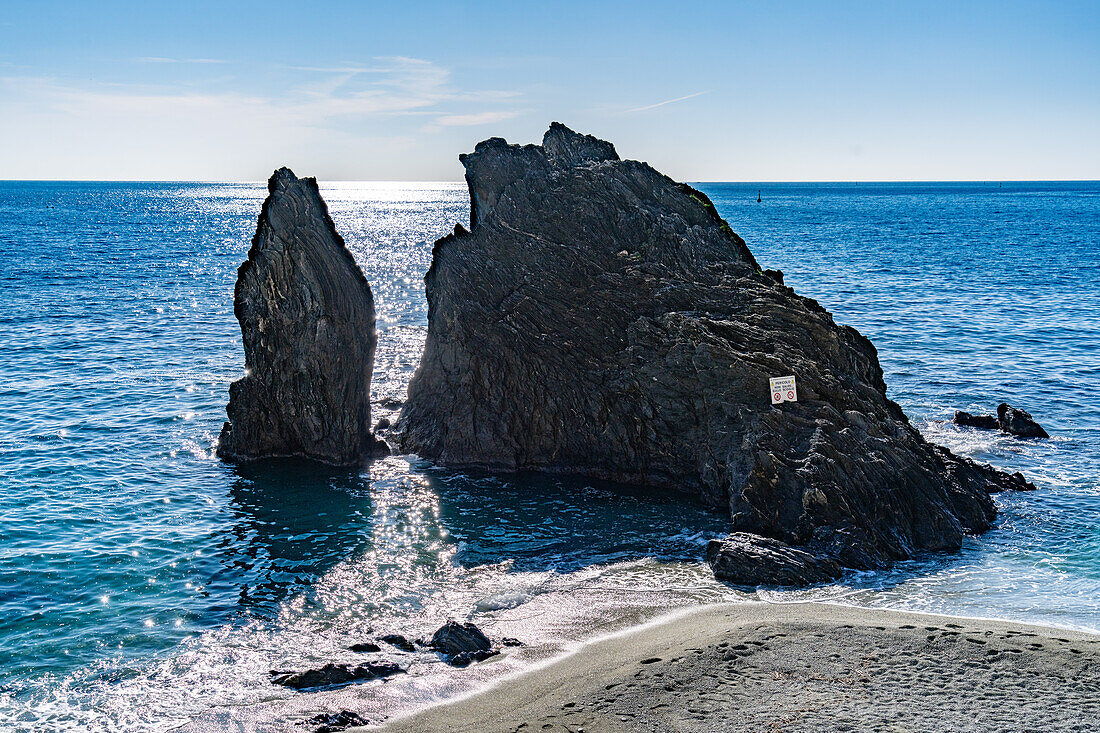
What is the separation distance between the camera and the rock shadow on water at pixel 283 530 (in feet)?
68.9

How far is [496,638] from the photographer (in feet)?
59.2

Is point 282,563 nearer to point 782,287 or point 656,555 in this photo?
point 656,555

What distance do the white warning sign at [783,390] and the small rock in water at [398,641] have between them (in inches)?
505

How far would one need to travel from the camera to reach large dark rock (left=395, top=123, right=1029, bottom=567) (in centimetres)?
2327

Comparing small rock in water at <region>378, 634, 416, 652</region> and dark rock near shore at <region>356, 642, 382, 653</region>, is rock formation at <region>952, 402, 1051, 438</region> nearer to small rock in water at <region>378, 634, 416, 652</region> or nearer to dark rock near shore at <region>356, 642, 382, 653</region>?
small rock in water at <region>378, 634, 416, 652</region>

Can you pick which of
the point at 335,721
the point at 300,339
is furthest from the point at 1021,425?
the point at 335,721

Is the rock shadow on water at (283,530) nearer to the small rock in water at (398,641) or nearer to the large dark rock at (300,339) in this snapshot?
the large dark rock at (300,339)

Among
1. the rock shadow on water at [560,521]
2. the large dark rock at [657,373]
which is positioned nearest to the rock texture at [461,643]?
the rock shadow on water at [560,521]

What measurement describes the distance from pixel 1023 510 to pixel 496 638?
16.5 metres

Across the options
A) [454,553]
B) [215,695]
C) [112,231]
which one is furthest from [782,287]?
[112,231]

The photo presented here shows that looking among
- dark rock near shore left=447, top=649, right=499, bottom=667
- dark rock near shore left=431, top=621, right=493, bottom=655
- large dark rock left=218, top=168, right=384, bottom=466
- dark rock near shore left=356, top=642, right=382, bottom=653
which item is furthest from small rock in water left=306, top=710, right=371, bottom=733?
large dark rock left=218, top=168, right=384, bottom=466

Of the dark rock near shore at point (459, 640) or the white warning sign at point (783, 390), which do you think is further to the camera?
the white warning sign at point (783, 390)

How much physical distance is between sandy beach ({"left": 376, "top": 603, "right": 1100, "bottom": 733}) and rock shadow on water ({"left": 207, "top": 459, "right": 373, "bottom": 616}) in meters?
7.39

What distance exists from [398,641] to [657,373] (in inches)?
501
